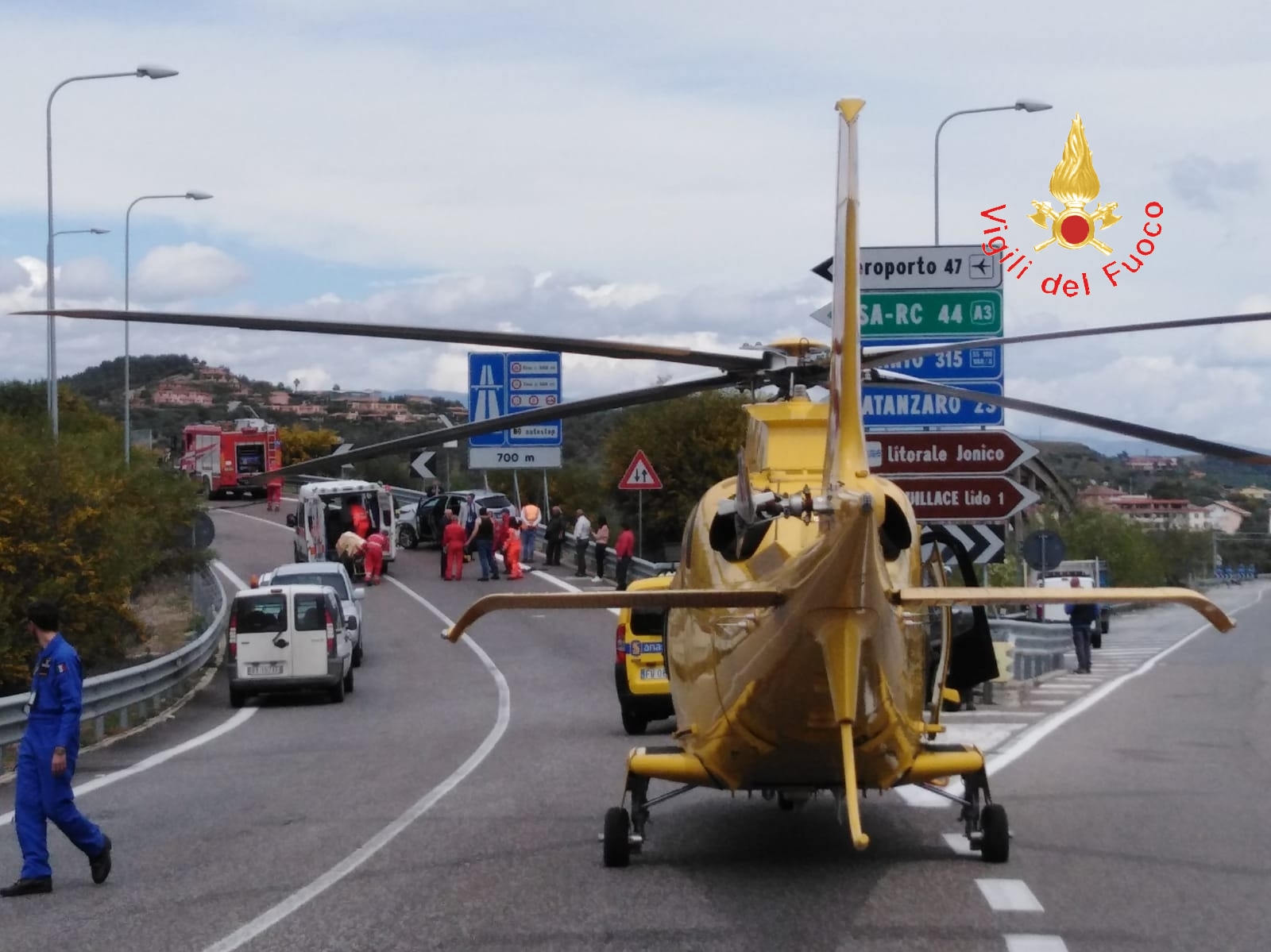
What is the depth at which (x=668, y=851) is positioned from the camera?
35.6 feet

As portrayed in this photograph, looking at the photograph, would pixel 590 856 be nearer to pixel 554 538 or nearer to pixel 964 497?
pixel 964 497

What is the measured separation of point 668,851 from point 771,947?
285cm

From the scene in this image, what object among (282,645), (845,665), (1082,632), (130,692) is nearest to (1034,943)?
(845,665)

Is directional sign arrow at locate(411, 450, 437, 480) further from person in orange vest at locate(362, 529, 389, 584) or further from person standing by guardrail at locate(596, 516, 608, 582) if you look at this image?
person standing by guardrail at locate(596, 516, 608, 582)

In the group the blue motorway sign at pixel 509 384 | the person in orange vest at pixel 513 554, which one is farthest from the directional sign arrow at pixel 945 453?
the person in orange vest at pixel 513 554

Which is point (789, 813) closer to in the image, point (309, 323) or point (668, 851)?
point (668, 851)

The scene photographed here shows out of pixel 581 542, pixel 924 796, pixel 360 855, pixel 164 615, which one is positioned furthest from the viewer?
pixel 581 542

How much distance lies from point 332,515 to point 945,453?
30.4 m

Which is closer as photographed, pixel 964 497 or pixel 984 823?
pixel 984 823

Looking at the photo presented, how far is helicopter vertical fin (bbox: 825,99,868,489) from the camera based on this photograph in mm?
7789

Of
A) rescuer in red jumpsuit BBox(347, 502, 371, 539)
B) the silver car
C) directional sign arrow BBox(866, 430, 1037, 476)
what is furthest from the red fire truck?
directional sign arrow BBox(866, 430, 1037, 476)

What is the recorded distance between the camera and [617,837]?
33.4 feet

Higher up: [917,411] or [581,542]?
[917,411]

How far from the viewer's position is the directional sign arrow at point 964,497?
18.4 metres
